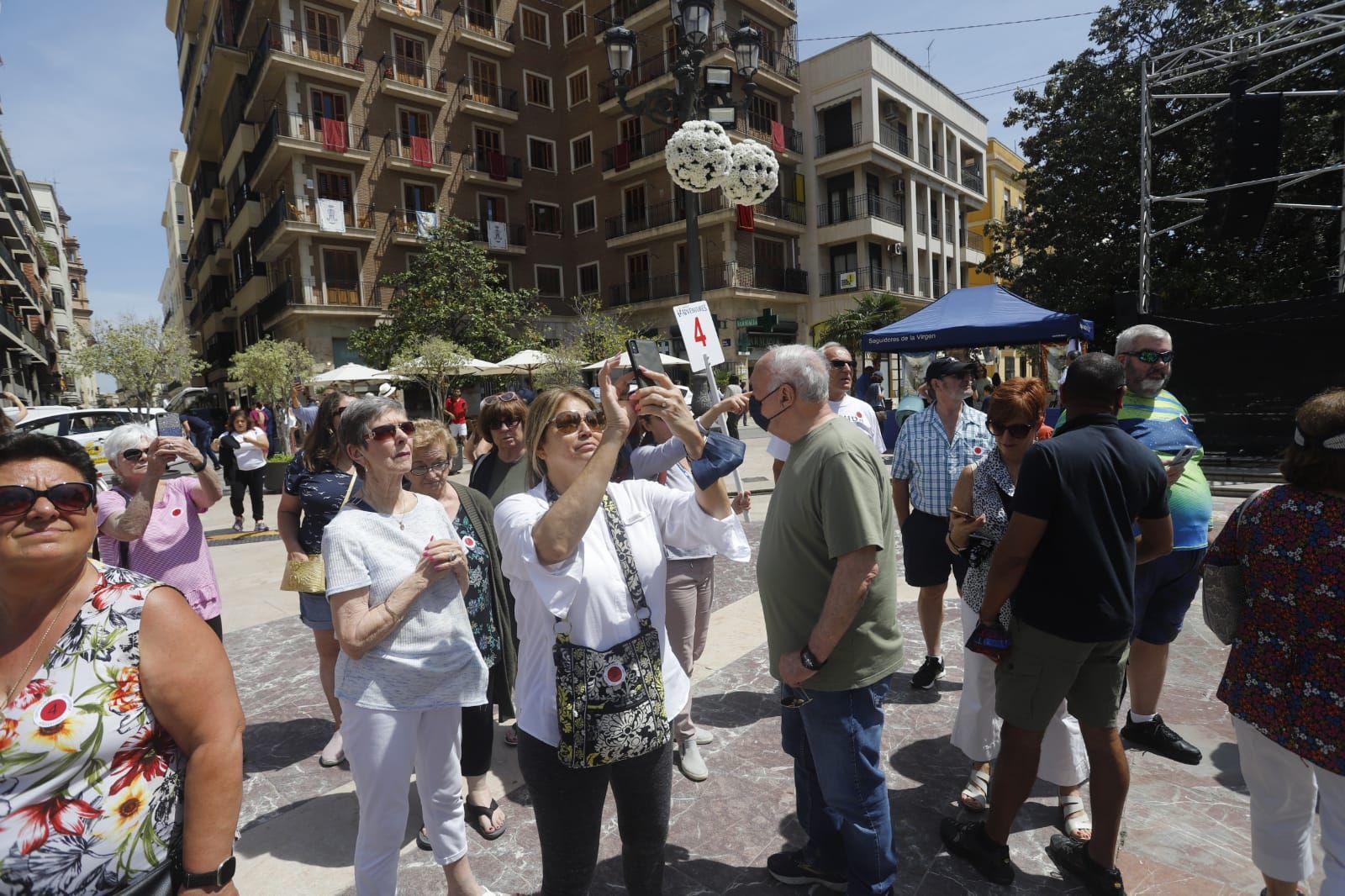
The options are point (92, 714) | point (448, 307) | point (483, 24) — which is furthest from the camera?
point (483, 24)

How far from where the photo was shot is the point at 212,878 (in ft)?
4.94

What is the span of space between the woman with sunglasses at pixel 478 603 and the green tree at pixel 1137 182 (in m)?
19.5

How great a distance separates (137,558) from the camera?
326 cm

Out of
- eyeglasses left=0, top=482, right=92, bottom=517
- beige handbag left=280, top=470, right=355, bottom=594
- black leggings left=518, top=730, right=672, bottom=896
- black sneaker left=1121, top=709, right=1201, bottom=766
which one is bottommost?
black sneaker left=1121, top=709, right=1201, bottom=766

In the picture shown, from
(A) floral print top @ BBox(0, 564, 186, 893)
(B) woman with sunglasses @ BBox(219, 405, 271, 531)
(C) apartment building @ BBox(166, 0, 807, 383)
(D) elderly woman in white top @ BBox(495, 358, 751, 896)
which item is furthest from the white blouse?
(C) apartment building @ BBox(166, 0, 807, 383)

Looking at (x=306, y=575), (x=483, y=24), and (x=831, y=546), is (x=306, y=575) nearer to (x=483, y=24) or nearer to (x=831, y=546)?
(x=831, y=546)

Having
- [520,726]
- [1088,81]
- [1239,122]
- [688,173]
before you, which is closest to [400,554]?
[520,726]

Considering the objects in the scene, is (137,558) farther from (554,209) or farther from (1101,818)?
(554,209)

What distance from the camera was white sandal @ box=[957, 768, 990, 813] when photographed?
2934mm

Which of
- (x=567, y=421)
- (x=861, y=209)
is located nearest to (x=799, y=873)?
(x=567, y=421)

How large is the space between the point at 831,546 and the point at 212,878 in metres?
1.77

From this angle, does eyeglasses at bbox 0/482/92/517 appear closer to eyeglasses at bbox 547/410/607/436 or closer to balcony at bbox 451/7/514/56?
eyeglasses at bbox 547/410/607/436

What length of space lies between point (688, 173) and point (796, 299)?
90.0 feet

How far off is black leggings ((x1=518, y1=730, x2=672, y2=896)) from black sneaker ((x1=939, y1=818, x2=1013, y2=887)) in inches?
52.8
